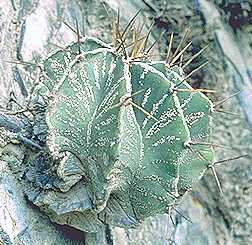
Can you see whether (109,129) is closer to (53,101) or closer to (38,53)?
(53,101)

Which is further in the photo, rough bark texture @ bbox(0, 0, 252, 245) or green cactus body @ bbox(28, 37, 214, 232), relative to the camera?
rough bark texture @ bbox(0, 0, 252, 245)

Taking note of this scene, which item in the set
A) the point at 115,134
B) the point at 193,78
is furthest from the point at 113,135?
the point at 193,78

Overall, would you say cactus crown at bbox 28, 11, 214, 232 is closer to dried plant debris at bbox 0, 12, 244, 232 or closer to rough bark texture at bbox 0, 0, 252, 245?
dried plant debris at bbox 0, 12, 244, 232

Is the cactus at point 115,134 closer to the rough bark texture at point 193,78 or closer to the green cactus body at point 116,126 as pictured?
the green cactus body at point 116,126

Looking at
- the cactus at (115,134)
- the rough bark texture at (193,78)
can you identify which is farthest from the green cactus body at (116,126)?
the rough bark texture at (193,78)

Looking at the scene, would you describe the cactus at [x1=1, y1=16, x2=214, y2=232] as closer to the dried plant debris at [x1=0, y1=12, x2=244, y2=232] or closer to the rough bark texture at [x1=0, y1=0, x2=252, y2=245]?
the dried plant debris at [x1=0, y1=12, x2=244, y2=232]

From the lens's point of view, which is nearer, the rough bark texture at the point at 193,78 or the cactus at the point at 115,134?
the cactus at the point at 115,134

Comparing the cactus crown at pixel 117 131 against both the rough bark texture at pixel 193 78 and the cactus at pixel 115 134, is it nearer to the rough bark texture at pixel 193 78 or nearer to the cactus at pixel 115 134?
the cactus at pixel 115 134

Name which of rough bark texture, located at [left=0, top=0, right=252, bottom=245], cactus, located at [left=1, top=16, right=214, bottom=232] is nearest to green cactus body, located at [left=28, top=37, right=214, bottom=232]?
cactus, located at [left=1, top=16, right=214, bottom=232]
